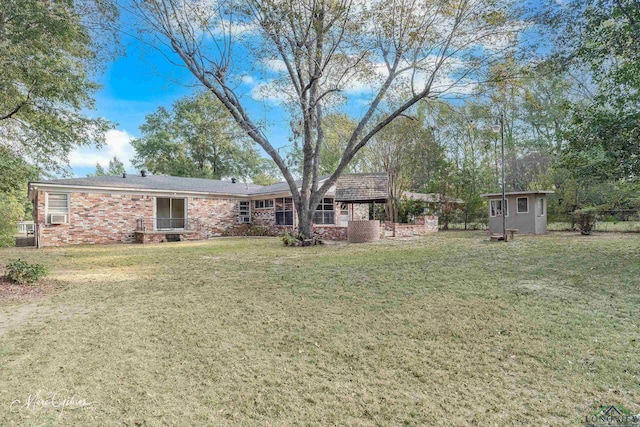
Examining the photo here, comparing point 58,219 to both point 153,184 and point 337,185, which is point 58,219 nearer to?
point 153,184

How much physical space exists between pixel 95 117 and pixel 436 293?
1086cm

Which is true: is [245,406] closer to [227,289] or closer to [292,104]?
[227,289]

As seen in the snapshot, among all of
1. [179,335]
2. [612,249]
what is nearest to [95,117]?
[179,335]

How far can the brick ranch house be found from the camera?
1418 cm

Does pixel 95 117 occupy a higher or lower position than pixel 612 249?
higher

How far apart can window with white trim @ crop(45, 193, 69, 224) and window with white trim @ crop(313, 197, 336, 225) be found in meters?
11.3

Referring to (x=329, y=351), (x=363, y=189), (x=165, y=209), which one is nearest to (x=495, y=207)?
(x=363, y=189)

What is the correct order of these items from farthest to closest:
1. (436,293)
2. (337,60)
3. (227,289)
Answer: (337,60) < (227,289) < (436,293)

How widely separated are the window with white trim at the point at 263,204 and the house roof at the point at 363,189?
15.4 feet

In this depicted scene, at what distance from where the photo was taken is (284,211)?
58.8ft

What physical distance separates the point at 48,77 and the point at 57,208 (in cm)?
864

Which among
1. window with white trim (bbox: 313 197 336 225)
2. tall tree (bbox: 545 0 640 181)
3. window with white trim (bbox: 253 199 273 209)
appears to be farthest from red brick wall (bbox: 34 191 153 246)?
tall tree (bbox: 545 0 640 181)

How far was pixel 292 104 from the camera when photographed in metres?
12.5

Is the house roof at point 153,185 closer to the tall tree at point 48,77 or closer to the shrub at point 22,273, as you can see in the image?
the tall tree at point 48,77
